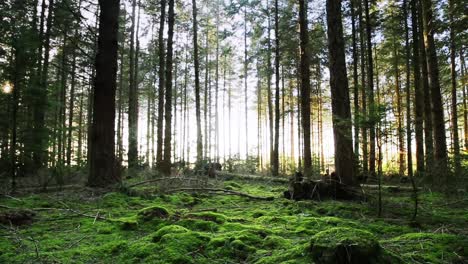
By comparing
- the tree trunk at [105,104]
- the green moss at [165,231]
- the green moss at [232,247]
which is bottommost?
the green moss at [232,247]

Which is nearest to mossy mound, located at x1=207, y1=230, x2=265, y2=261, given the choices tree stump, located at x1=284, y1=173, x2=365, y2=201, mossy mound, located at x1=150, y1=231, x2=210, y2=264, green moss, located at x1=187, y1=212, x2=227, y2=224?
mossy mound, located at x1=150, y1=231, x2=210, y2=264

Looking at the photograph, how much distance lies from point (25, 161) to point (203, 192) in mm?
6788

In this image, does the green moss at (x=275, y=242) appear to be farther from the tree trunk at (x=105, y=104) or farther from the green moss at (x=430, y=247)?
the tree trunk at (x=105, y=104)

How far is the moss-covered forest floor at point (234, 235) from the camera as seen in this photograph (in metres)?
3.06

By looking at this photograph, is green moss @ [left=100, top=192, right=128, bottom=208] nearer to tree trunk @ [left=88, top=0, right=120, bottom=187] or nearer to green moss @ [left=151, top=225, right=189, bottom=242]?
tree trunk @ [left=88, top=0, right=120, bottom=187]

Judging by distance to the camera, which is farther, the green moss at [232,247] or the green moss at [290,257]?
the green moss at [232,247]

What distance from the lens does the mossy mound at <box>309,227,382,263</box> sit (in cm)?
275

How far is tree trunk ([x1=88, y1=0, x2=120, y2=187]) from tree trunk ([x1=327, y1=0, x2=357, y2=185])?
5.75 metres

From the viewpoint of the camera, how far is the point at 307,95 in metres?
12.9

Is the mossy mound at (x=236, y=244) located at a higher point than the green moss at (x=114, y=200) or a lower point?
lower

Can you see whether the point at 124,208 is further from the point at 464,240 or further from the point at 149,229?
the point at 464,240

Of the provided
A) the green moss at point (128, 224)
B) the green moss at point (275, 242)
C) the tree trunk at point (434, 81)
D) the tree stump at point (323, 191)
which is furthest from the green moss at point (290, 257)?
the tree trunk at point (434, 81)

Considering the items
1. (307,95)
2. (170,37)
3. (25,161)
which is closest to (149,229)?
(25,161)

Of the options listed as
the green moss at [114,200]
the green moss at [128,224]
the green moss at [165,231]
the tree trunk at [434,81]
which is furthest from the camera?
the tree trunk at [434,81]
